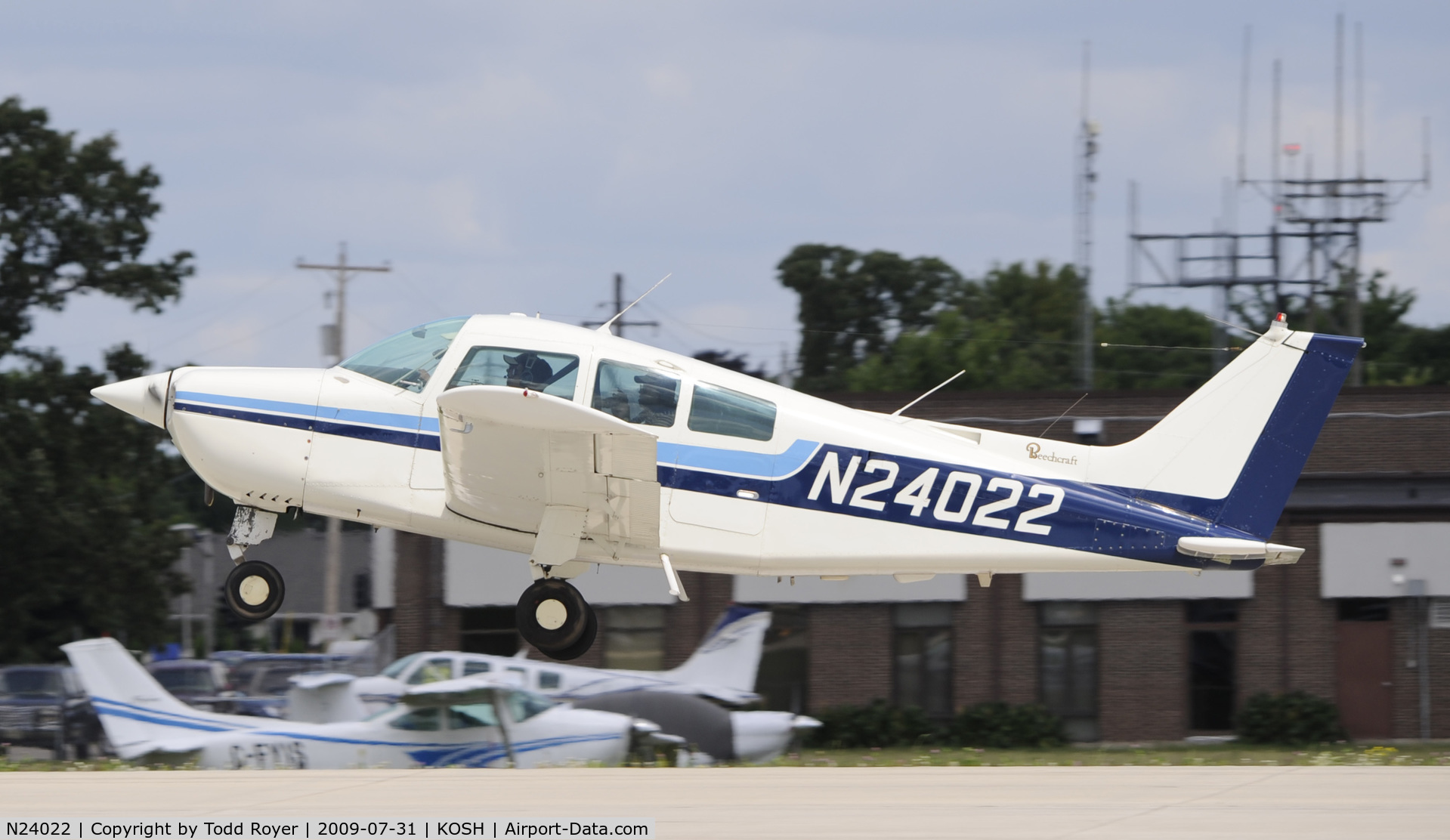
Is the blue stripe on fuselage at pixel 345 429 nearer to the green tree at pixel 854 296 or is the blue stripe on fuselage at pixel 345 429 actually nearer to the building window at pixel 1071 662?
the building window at pixel 1071 662

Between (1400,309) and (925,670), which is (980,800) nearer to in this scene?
(925,670)

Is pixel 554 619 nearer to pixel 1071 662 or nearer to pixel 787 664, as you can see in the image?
pixel 787 664

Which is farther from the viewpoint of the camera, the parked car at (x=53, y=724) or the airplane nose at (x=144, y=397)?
the parked car at (x=53, y=724)

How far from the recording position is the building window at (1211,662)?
23672mm

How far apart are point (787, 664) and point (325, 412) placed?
47.3 feet

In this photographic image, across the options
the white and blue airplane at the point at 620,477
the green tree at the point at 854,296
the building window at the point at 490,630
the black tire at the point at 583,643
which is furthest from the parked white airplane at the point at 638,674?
the green tree at the point at 854,296

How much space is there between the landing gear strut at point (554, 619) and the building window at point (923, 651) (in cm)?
1382

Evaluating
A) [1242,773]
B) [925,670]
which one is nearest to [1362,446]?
[925,670]

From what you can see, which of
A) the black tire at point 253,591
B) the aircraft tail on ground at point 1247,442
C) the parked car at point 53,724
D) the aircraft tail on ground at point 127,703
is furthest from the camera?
the parked car at point 53,724

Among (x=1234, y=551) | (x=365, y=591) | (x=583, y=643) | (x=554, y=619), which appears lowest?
(x=365, y=591)

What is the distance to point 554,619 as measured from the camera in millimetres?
10844

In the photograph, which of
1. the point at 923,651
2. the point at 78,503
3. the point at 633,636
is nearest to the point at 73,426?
the point at 78,503

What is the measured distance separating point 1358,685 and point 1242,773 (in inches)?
616

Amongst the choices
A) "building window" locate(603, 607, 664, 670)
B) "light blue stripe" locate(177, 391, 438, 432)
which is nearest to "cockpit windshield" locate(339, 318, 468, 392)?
"light blue stripe" locate(177, 391, 438, 432)
